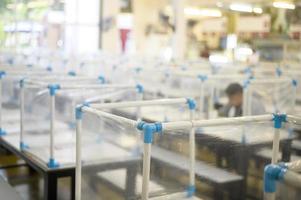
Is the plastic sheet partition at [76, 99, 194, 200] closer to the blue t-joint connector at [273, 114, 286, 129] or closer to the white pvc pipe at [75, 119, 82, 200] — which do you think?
the white pvc pipe at [75, 119, 82, 200]

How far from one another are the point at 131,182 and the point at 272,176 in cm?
118

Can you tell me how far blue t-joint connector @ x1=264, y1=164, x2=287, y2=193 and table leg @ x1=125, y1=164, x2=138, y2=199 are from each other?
1054 mm

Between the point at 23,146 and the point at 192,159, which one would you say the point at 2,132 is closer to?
the point at 23,146

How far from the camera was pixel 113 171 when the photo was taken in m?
3.04

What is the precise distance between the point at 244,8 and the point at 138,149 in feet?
36.5

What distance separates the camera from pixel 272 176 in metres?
1.59

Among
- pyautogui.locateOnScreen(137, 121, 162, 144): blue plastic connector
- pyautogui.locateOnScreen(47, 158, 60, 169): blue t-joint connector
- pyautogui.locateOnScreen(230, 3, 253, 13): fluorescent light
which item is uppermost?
pyautogui.locateOnScreen(230, 3, 253, 13): fluorescent light

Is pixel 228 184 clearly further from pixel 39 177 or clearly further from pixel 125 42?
pixel 125 42

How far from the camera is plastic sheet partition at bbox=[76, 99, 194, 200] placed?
2389 millimetres

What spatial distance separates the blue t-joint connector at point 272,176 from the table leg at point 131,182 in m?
1.05

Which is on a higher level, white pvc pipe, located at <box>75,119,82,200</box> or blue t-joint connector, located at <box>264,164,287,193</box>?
blue t-joint connector, located at <box>264,164,287,193</box>

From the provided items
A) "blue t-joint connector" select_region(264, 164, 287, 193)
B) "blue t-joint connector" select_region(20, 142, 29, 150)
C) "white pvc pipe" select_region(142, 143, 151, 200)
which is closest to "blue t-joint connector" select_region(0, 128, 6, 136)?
"blue t-joint connector" select_region(20, 142, 29, 150)

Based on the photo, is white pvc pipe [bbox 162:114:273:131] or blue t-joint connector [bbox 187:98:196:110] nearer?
white pvc pipe [bbox 162:114:273:131]

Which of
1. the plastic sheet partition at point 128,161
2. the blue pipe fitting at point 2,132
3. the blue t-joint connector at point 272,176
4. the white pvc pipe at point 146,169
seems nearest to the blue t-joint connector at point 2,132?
the blue pipe fitting at point 2,132
